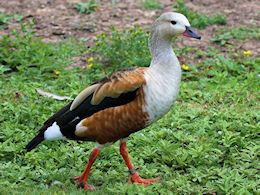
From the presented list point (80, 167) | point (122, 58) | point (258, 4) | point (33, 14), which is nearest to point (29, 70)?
point (122, 58)

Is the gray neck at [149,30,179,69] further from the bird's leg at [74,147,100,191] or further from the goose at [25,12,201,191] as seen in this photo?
the bird's leg at [74,147,100,191]

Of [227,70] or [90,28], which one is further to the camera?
[90,28]

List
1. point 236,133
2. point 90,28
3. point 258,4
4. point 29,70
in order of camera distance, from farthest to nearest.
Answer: point 258,4
point 90,28
point 29,70
point 236,133

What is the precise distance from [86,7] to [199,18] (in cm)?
192

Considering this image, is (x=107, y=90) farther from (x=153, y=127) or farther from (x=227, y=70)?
(x=227, y=70)

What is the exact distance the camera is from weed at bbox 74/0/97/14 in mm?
11328

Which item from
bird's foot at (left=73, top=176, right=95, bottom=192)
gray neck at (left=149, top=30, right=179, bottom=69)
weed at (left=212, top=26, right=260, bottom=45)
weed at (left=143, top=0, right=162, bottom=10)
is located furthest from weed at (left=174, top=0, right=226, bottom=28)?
bird's foot at (left=73, top=176, right=95, bottom=192)

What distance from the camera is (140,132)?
743cm

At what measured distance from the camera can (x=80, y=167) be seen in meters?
6.67

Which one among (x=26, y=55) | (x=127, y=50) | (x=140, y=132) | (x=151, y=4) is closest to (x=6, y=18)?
(x=26, y=55)

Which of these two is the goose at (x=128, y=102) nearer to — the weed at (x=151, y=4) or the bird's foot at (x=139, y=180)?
the bird's foot at (x=139, y=180)

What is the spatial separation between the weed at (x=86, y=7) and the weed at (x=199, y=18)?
145 cm

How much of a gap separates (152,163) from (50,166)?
39.3 inches

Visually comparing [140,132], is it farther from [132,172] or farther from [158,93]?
[158,93]
